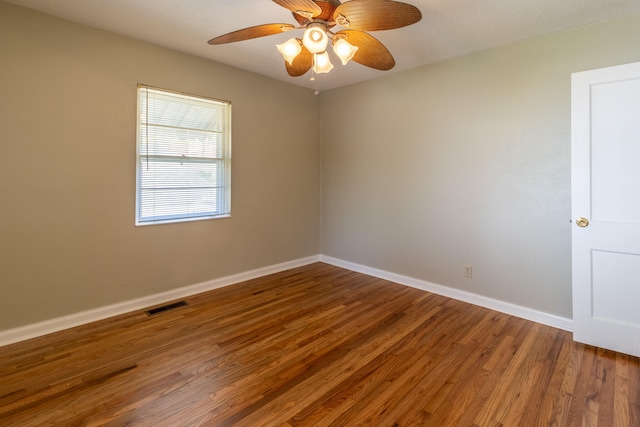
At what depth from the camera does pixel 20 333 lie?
2.42m

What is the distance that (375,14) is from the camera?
5.54ft

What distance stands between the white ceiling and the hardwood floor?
2.46 m

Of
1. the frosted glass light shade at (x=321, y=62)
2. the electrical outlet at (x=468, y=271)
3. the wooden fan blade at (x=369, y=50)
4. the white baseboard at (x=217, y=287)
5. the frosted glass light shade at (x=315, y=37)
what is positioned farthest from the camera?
the electrical outlet at (x=468, y=271)

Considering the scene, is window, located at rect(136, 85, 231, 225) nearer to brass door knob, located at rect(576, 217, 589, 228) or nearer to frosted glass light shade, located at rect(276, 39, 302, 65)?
frosted glass light shade, located at rect(276, 39, 302, 65)

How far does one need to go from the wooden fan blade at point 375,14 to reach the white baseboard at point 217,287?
263 cm

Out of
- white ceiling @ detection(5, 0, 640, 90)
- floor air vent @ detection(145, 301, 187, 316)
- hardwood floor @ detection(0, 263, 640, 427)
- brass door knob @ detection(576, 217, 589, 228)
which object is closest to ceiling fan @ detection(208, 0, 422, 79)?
white ceiling @ detection(5, 0, 640, 90)

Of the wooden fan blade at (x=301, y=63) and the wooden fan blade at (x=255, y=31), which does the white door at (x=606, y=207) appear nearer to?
the wooden fan blade at (x=301, y=63)

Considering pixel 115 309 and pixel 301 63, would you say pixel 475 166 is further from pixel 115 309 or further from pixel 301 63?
pixel 115 309

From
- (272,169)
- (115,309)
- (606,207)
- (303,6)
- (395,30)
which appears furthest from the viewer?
(272,169)

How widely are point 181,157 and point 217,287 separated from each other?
1.47 meters

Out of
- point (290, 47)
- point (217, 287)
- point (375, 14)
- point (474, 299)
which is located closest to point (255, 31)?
point (290, 47)

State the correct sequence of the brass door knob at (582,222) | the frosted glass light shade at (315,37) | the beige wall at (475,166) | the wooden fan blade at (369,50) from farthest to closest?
the beige wall at (475,166), the brass door knob at (582,222), the wooden fan blade at (369,50), the frosted glass light shade at (315,37)

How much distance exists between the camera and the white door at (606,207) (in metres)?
2.20

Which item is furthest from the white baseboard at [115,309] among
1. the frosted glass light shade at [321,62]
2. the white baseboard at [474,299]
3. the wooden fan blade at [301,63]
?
the frosted glass light shade at [321,62]
